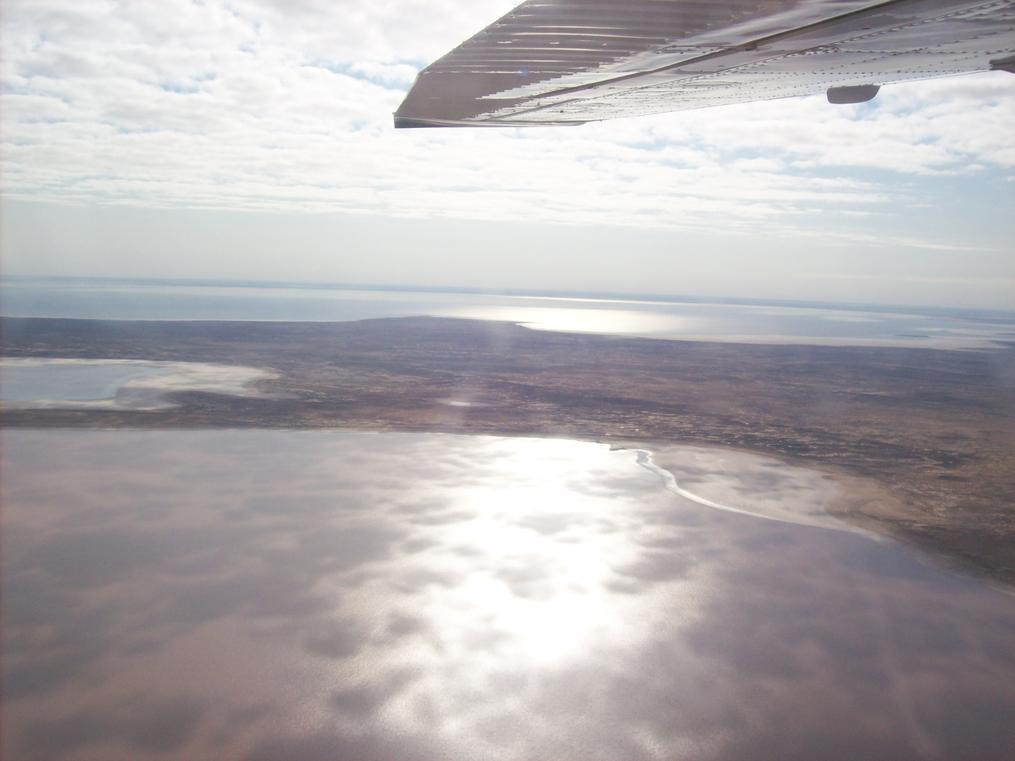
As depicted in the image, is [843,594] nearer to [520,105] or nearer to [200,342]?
[520,105]

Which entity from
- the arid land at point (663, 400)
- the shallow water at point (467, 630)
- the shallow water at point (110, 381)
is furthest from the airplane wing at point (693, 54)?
the shallow water at point (110, 381)

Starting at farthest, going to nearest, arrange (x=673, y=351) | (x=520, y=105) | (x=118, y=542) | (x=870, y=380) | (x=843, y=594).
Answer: (x=673, y=351) < (x=870, y=380) < (x=118, y=542) < (x=843, y=594) < (x=520, y=105)

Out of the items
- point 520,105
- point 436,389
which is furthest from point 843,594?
point 436,389

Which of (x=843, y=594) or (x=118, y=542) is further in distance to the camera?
(x=118, y=542)

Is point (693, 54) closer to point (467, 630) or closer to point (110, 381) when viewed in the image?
point (467, 630)

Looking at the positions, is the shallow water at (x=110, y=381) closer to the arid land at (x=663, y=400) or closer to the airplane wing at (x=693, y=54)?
the arid land at (x=663, y=400)

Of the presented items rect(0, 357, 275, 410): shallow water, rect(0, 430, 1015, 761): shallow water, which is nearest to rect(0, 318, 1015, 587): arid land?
rect(0, 357, 275, 410): shallow water
